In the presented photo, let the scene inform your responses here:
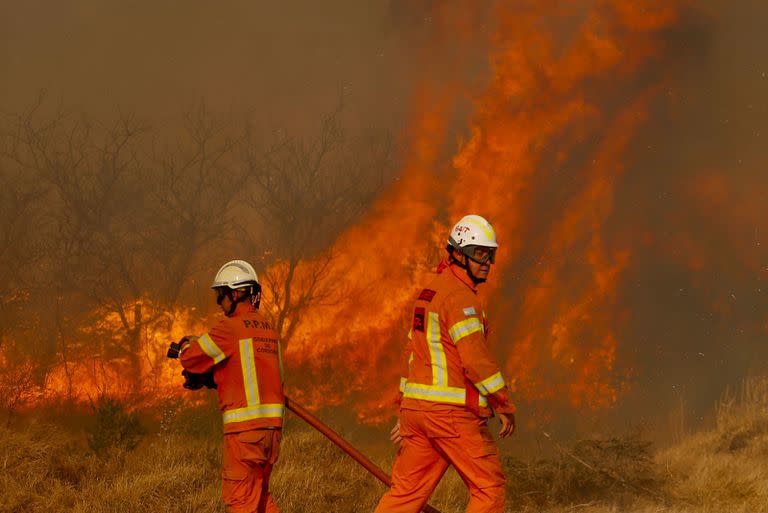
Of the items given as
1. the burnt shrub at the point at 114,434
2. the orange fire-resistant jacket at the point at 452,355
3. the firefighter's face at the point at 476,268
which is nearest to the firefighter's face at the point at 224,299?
the orange fire-resistant jacket at the point at 452,355

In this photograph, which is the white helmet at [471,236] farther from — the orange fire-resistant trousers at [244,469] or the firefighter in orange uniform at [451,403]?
the orange fire-resistant trousers at [244,469]

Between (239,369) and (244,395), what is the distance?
0.57 feet

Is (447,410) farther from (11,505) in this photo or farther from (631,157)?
(631,157)

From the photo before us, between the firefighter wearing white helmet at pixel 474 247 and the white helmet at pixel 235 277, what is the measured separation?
1390 mm

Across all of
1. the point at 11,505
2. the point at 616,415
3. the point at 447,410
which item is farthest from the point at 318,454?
the point at 616,415

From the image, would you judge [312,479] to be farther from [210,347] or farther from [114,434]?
[210,347]

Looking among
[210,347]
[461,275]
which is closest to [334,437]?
[210,347]

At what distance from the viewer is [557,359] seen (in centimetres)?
1590

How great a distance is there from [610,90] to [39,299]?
11102 mm

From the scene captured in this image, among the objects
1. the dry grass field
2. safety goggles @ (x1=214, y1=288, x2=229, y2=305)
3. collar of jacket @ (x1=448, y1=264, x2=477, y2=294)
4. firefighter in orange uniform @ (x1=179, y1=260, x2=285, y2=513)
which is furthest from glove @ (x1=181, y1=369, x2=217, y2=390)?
the dry grass field

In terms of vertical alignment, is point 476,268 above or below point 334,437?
above

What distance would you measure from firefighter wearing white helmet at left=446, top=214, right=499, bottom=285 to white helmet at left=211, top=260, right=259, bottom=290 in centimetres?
139

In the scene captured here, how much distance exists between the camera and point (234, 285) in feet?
19.6

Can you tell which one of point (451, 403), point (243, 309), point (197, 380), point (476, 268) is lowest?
point (451, 403)
